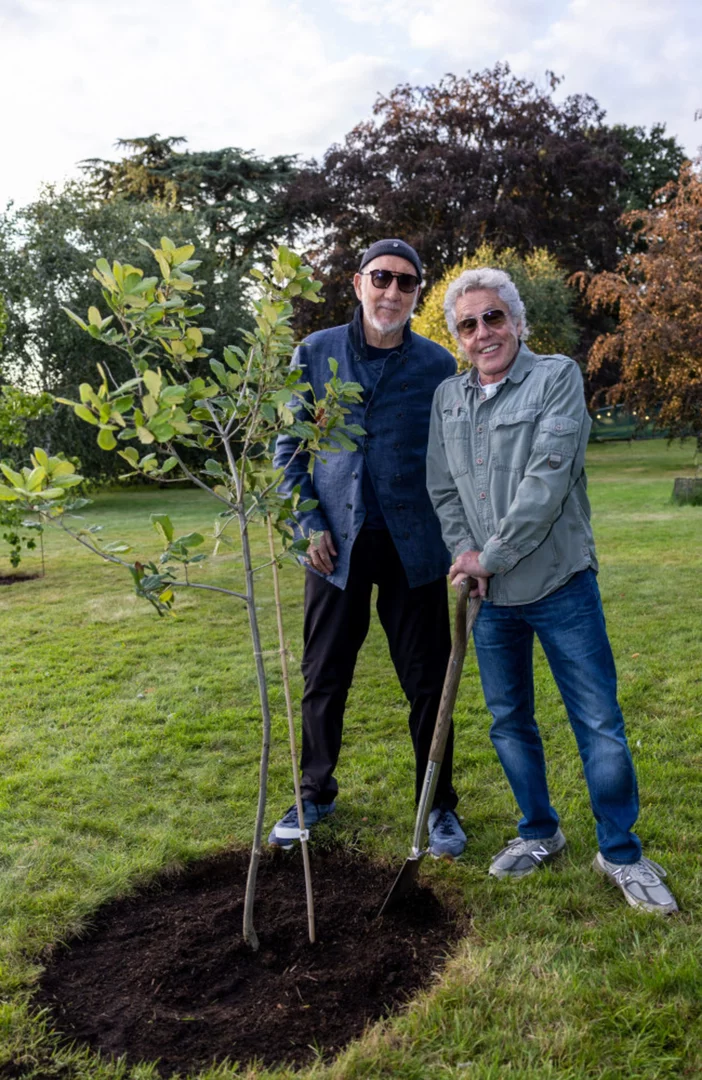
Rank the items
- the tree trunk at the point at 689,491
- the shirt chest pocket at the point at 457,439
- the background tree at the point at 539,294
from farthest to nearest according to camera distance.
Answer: the background tree at the point at 539,294, the tree trunk at the point at 689,491, the shirt chest pocket at the point at 457,439

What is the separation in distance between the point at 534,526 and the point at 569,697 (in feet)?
2.06

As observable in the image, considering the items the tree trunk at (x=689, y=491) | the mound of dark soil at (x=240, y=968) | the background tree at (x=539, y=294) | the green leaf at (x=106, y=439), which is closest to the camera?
the green leaf at (x=106, y=439)

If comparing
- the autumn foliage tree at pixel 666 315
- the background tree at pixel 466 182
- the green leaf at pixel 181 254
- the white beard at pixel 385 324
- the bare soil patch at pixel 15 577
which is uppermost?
the background tree at pixel 466 182

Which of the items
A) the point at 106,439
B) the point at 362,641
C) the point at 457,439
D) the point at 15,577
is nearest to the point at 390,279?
the point at 457,439

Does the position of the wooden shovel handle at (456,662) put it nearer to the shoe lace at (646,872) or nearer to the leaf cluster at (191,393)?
the leaf cluster at (191,393)

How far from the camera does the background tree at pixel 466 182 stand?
2803 centimetres

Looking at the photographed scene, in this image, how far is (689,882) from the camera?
10.1 ft

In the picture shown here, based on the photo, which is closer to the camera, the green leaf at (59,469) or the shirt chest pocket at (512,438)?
the green leaf at (59,469)

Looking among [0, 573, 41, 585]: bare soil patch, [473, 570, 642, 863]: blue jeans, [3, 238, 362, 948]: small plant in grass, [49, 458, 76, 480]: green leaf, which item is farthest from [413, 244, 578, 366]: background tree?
[49, 458, 76, 480]: green leaf

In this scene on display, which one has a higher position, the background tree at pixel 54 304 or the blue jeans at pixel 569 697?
the background tree at pixel 54 304

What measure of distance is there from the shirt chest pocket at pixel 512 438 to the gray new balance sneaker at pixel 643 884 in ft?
4.63

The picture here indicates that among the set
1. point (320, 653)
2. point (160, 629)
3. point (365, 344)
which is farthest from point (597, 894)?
point (160, 629)

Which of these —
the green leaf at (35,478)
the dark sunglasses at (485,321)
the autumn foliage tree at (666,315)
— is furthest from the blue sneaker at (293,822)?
the autumn foliage tree at (666,315)

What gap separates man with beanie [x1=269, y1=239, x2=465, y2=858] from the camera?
337 centimetres
